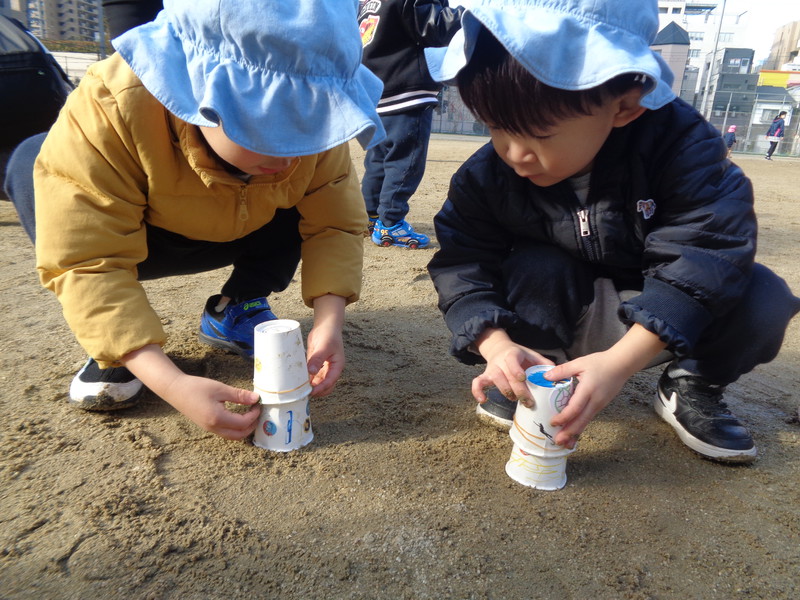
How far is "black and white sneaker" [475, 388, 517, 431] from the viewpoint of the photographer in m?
1.53

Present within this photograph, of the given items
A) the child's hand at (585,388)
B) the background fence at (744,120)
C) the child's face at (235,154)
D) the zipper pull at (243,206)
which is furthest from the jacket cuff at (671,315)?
the background fence at (744,120)

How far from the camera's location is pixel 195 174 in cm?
140

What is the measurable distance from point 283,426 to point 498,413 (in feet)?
1.79

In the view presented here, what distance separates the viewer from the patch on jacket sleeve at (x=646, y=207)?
1.35m

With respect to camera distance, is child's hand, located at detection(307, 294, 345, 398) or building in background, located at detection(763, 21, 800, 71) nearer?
child's hand, located at detection(307, 294, 345, 398)

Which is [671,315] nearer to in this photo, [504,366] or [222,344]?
[504,366]

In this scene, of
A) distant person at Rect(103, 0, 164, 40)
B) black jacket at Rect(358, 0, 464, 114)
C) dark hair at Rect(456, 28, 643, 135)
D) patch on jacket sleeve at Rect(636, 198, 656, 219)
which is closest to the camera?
dark hair at Rect(456, 28, 643, 135)

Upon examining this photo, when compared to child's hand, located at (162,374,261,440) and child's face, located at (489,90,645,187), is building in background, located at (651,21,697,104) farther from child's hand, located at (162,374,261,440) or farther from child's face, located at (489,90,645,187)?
child's hand, located at (162,374,261,440)

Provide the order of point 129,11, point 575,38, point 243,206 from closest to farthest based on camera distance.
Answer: point 575,38 < point 243,206 < point 129,11

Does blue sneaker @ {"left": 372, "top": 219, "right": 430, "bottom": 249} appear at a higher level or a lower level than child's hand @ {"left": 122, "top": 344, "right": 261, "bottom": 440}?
→ lower

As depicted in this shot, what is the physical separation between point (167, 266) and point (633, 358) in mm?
1330

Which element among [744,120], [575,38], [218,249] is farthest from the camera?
[744,120]

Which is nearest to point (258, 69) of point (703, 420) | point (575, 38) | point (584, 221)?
point (575, 38)

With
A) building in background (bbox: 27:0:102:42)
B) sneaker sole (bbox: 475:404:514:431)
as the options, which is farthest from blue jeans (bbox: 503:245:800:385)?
building in background (bbox: 27:0:102:42)
